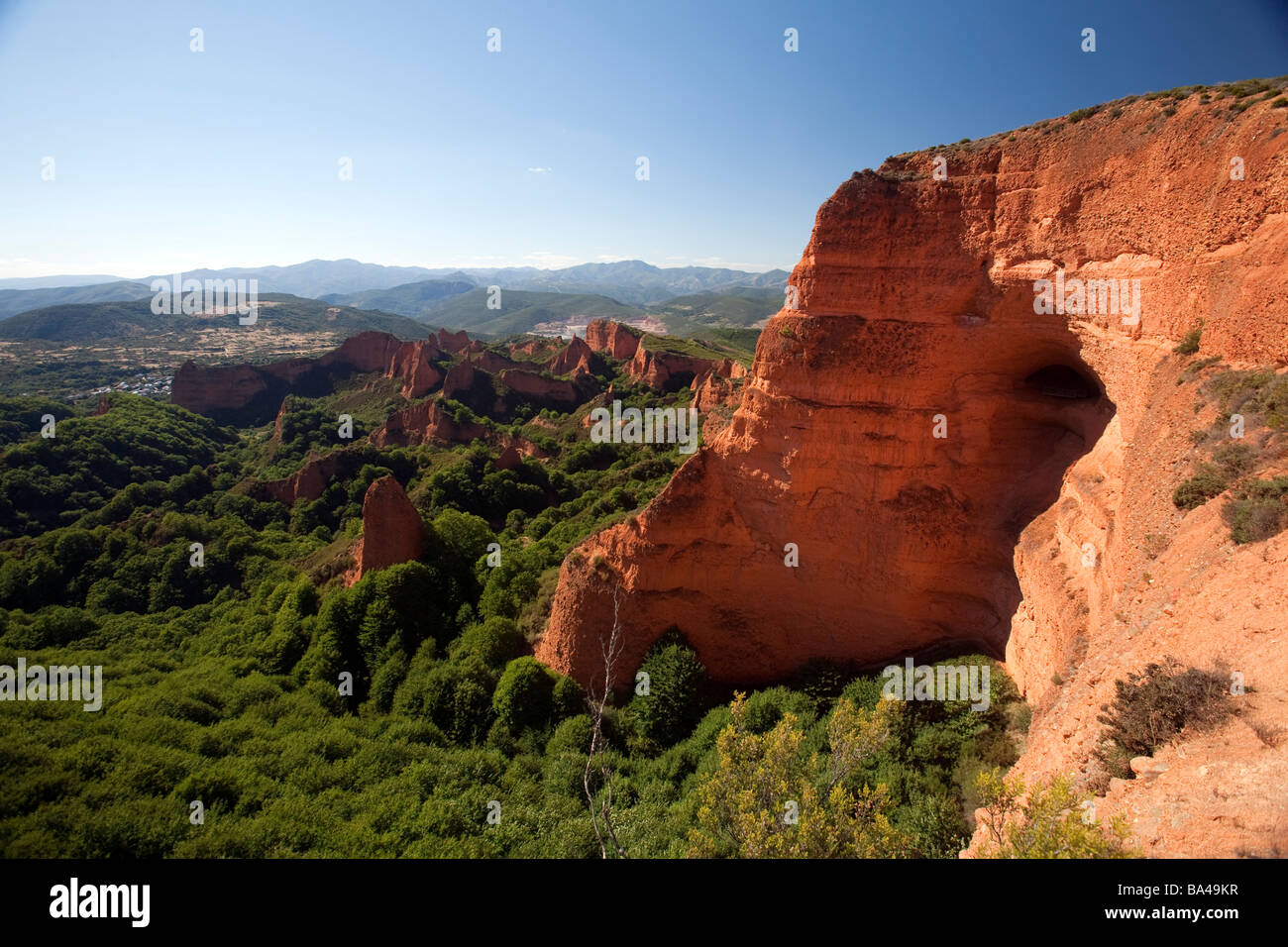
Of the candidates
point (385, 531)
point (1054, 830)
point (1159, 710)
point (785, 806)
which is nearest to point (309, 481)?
point (385, 531)

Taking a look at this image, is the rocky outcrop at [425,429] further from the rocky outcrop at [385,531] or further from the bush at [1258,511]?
the bush at [1258,511]

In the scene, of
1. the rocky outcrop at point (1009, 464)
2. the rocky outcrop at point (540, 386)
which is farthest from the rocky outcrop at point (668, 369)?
the rocky outcrop at point (1009, 464)

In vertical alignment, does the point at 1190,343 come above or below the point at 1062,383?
above

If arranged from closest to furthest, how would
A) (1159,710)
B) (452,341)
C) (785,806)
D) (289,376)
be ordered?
(1159,710) → (785,806) → (289,376) → (452,341)

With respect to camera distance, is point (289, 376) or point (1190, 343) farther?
point (289, 376)

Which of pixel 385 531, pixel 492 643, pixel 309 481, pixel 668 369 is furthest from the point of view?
pixel 668 369

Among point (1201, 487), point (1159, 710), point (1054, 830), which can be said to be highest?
point (1201, 487)

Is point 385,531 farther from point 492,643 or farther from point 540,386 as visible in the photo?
point 540,386

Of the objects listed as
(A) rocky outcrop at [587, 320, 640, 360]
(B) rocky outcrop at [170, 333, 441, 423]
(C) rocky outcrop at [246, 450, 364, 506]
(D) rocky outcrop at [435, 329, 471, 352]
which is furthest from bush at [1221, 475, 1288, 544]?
(D) rocky outcrop at [435, 329, 471, 352]
